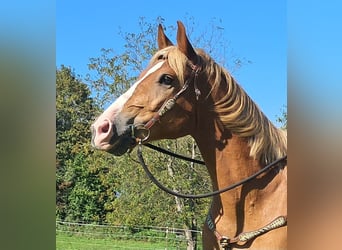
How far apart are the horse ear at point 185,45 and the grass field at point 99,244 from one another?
88cm

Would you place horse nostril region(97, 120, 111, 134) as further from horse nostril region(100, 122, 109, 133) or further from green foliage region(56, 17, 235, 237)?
green foliage region(56, 17, 235, 237)

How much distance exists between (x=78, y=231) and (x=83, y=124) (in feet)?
1.76

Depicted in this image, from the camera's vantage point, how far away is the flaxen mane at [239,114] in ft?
5.64

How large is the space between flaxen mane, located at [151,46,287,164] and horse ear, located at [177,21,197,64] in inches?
0.9

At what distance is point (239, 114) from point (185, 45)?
359 mm

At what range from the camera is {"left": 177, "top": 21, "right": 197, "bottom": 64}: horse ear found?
1.72 m

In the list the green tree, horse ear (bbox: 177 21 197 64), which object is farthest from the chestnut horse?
the green tree

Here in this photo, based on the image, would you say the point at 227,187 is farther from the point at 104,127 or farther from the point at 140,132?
the point at 104,127

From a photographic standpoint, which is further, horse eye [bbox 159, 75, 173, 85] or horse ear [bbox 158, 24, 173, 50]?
horse ear [bbox 158, 24, 173, 50]

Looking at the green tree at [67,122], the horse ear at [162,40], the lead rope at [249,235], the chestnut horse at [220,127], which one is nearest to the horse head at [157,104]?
the chestnut horse at [220,127]

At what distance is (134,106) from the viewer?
1.72m
